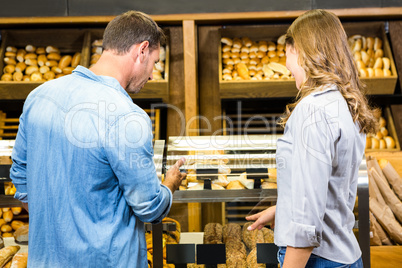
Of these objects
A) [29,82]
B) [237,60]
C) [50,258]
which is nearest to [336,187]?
[50,258]

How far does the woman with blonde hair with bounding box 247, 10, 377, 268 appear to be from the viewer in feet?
3.31

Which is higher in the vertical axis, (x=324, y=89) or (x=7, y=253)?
(x=324, y=89)

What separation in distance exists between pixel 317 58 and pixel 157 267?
1.11 m

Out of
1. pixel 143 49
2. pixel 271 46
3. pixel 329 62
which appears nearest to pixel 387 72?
pixel 271 46

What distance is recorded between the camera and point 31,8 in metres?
3.33

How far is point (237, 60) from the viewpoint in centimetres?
349

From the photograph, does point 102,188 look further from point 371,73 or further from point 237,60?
point 371,73

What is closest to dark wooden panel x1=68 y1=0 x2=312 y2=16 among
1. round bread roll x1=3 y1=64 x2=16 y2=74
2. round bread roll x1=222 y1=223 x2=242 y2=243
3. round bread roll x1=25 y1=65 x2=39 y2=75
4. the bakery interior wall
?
the bakery interior wall

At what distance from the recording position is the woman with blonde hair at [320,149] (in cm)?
101

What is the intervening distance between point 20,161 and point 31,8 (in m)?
2.43

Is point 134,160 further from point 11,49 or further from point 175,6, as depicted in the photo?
point 11,49

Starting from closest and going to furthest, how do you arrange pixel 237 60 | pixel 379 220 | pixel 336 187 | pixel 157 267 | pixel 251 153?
pixel 336 187 < pixel 157 267 < pixel 251 153 < pixel 379 220 < pixel 237 60

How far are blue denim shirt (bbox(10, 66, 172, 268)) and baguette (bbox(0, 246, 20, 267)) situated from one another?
87cm

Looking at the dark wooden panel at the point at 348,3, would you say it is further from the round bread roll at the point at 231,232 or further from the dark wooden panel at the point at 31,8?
the round bread roll at the point at 231,232
